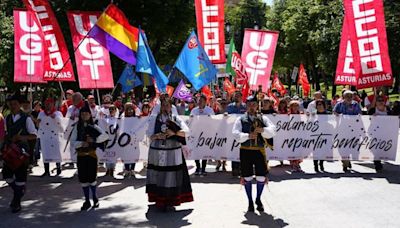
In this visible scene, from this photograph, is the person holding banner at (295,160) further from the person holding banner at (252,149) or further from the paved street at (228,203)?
the person holding banner at (252,149)

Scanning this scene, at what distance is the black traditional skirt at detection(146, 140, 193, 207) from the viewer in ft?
25.9

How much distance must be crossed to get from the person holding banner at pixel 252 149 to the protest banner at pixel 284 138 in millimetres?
3479

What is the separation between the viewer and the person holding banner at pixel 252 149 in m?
7.84

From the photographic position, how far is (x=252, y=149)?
7.91 meters

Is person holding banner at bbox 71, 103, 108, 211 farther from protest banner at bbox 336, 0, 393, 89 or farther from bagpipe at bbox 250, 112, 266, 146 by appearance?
protest banner at bbox 336, 0, 393, 89

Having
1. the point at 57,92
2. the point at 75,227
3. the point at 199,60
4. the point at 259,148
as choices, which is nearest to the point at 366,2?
the point at 199,60

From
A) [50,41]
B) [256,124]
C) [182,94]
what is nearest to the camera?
[256,124]

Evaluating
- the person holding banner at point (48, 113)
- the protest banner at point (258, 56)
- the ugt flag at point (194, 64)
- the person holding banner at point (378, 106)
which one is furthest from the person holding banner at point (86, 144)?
the person holding banner at point (378, 106)

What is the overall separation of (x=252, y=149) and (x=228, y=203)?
3.81 ft

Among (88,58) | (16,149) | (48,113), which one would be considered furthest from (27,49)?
(16,149)

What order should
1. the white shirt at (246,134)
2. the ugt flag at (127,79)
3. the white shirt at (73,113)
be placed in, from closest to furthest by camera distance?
the white shirt at (246,134) → the white shirt at (73,113) → the ugt flag at (127,79)

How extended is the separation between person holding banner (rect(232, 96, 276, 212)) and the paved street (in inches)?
17.1

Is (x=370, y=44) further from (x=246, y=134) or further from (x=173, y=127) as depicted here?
(x=173, y=127)

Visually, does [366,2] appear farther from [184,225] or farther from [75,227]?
[75,227]
